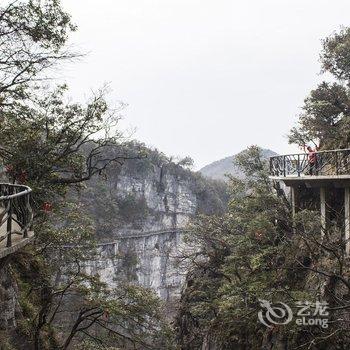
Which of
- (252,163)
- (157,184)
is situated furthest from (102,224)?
(252,163)

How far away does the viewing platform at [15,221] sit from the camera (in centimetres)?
604

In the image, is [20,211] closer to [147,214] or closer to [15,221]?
[15,221]

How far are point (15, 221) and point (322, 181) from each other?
10892mm

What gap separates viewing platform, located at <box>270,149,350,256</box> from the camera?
1355cm

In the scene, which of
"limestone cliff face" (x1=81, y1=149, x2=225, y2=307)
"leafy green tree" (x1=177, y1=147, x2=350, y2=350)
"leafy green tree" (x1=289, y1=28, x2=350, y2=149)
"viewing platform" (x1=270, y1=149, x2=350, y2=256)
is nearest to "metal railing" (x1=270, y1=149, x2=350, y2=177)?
"viewing platform" (x1=270, y1=149, x2=350, y2=256)

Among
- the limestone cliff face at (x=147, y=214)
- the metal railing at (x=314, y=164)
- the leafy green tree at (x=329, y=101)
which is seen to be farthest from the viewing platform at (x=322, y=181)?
the limestone cliff face at (x=147, y=214)

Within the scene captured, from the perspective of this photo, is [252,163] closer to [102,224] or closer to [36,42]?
[36,42]

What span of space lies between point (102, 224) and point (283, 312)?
5545cm

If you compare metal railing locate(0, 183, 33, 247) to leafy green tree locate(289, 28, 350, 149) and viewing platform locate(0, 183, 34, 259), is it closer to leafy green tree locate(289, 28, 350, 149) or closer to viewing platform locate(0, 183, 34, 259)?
viewing platform locate(0, 183, 34, 259)

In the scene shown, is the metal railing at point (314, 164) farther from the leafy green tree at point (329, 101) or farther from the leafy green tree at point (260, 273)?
the leafy green tree at point (329, 101)

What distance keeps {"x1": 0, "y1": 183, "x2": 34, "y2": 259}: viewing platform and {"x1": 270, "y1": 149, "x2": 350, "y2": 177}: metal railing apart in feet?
31.5

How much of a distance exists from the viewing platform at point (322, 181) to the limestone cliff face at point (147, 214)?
4250cm

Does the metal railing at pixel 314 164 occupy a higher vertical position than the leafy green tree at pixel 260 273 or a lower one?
higher

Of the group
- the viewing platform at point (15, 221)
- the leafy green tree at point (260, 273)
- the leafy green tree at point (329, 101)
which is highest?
the leafy green tree at point (329, 101)
